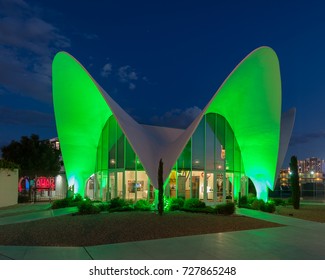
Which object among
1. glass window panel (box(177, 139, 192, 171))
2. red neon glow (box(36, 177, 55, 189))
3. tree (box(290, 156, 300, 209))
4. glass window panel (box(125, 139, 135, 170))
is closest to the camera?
tree (box(290, 156, 300, 209))

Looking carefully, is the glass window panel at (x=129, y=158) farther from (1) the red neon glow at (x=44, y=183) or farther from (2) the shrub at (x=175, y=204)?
(1) the red neon glow at (x=44, y=183)

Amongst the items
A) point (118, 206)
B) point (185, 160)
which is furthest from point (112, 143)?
point (118, 206)

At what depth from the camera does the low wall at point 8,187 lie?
821 inches

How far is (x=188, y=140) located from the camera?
18172 millimetres

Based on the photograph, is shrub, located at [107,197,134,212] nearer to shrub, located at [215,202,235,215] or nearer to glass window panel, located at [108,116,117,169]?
shrub, located at [215,202,235,215]

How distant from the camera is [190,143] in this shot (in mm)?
20500

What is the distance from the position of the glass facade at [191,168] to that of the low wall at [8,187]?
18.2 feet

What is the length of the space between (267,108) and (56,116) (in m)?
13.2

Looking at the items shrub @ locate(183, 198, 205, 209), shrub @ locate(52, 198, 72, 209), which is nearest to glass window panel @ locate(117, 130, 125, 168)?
shrub @ locate(52, 198, 72, 209)

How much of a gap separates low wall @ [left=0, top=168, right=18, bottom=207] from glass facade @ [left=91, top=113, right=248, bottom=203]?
218 inches

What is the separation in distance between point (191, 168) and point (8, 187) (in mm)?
11865

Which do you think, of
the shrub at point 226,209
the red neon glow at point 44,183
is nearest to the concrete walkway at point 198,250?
the shrub at point 226,209

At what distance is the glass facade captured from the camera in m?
20.0

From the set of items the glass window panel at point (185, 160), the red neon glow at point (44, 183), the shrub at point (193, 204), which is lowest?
the shrub at point (193, 204)
